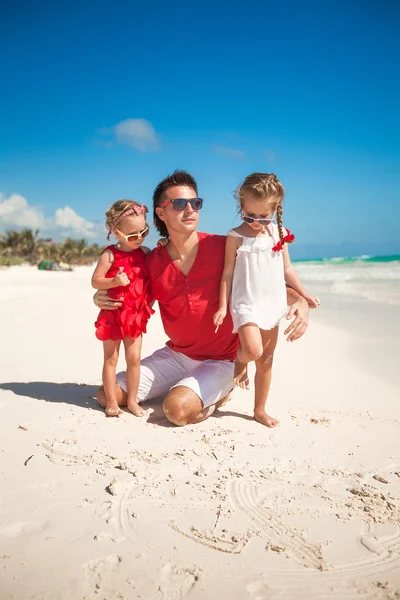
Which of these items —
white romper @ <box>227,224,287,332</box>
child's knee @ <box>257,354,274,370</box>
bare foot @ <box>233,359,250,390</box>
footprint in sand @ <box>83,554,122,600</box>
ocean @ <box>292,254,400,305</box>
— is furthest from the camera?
ocean @ <box>292,254,400,305</box>

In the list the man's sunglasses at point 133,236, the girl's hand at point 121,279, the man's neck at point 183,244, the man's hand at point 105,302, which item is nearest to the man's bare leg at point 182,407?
the man's hand at point 105,302

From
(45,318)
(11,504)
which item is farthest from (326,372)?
(45,318)

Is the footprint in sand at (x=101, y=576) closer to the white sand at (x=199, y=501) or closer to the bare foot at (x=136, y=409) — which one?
the white sand at (x=199, y=501)

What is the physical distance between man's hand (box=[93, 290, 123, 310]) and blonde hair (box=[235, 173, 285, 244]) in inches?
53.2

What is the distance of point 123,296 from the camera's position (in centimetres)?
383

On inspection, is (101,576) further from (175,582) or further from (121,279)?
(121,279)

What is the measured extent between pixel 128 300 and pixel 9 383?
192 centimetres

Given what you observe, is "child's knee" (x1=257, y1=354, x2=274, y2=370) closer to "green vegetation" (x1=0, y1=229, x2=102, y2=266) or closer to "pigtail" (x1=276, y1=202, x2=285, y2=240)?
"pigtail" (x1=276, y1=202, x2=285, y2=240)

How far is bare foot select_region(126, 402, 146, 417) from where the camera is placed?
384cm

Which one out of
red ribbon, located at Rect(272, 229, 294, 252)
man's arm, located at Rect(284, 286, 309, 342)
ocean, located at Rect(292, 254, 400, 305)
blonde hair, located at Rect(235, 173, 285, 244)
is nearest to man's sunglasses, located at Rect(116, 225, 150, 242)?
blonde hair, located at Rect(235, 173, 285, 244)

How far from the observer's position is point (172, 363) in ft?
13.9

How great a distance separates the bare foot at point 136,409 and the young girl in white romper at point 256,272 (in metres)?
0.88

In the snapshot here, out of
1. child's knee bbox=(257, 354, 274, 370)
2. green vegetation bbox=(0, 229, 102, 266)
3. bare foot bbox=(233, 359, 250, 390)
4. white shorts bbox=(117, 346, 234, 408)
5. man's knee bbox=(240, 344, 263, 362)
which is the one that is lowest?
green vegetation bbox=(0, 229, 102, 266)

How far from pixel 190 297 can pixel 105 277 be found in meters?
0.75
